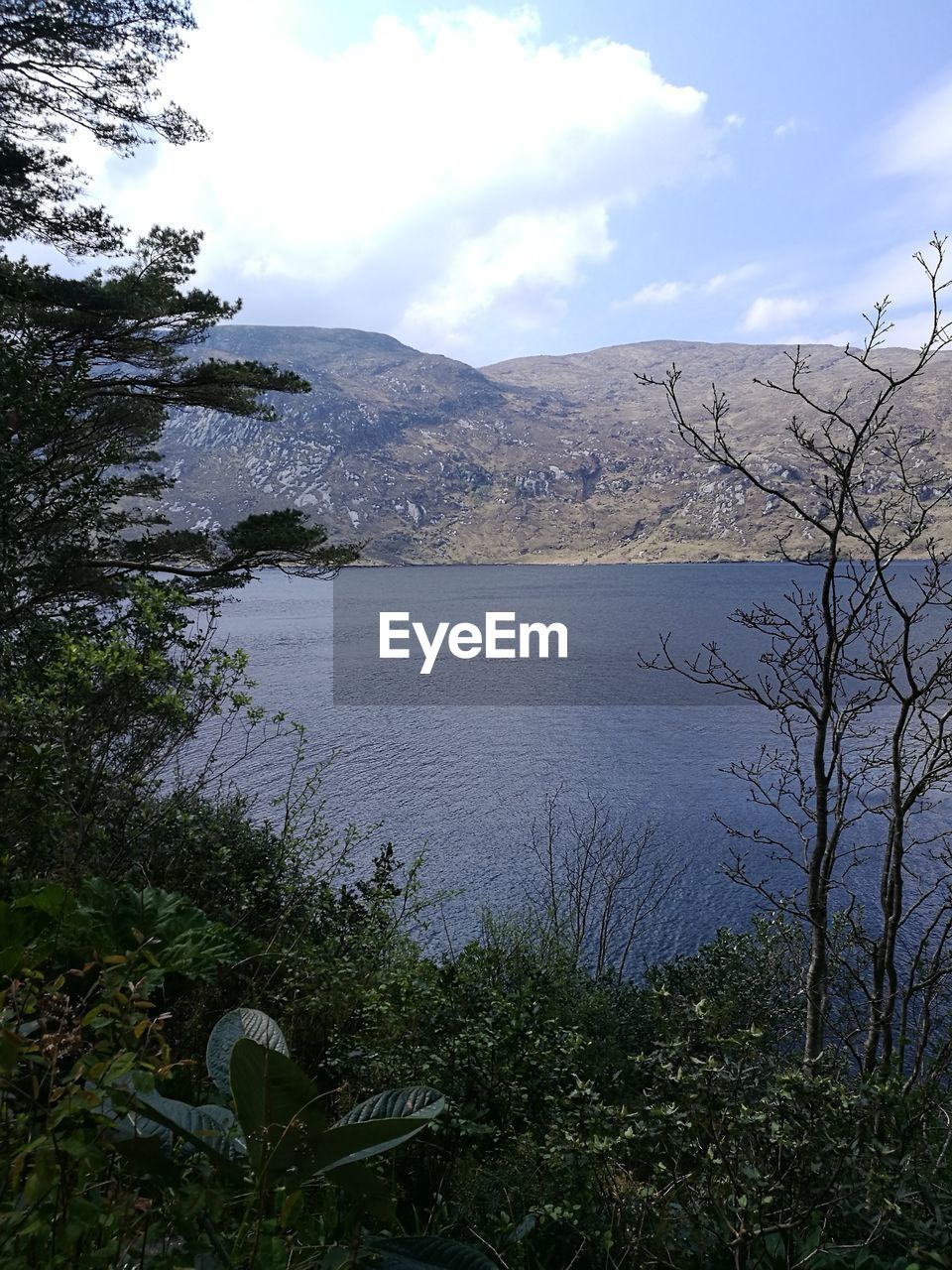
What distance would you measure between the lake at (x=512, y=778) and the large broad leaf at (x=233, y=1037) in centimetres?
1025

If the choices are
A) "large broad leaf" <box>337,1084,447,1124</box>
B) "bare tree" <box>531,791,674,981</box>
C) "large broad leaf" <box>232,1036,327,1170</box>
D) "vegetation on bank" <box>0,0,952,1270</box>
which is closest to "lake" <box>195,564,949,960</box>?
"bare tree" <box>531,791,674,981</box>

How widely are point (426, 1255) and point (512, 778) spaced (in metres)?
27.0

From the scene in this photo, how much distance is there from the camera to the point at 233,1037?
8.59ft

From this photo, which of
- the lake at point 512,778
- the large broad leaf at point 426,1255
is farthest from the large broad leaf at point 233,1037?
the lake at point 512,778

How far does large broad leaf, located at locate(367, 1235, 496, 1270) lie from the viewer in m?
2.02

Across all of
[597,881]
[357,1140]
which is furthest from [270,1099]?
[597,881]

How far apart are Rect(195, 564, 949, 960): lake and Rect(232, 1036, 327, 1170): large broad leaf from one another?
1102 cm

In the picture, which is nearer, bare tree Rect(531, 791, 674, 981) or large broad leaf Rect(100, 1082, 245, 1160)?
large broad leaf Rect(100, 1082, 245, 1160)

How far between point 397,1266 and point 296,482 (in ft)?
672

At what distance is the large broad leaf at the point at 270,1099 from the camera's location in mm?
1875

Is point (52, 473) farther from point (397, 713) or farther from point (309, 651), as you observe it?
point (309, 651)

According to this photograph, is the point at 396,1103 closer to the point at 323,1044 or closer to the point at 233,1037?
the point at 233,1037

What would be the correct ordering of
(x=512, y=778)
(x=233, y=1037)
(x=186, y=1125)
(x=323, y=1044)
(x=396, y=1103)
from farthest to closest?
(x=512, y=778) < (x=323, y=1044) < (x=233, y=1037) < (x=396, y=1103) < (x=186, y=1125)

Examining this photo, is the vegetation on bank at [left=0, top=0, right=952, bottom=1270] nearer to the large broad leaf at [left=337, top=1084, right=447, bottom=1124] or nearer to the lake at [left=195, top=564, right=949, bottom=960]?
the large broad leaf at [left=337, top=1084, right=447, bottom=1124]
